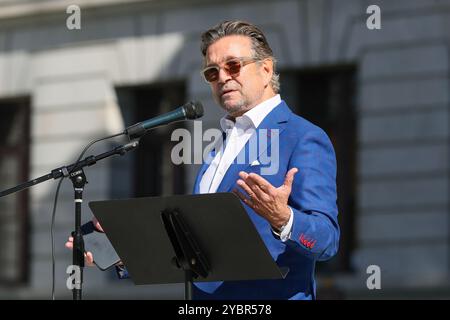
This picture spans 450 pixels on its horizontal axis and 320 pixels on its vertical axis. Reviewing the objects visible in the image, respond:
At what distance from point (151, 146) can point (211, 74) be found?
11779mm

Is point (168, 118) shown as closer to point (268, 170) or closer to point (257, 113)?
point (257, 113)

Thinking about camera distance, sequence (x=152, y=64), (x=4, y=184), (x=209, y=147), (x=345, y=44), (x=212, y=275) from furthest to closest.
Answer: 1. (x=4, y=184)
2. (x=152, y=64)
3. (x=345, y=44)
4. (x=209, y=147)
5. (x=212, y=275)

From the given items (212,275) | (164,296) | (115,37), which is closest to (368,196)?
(164,296)

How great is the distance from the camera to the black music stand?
171 inches

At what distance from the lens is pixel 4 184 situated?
58.5 ft

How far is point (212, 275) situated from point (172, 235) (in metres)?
0.23

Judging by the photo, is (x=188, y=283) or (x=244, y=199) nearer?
(x=244, y=199)

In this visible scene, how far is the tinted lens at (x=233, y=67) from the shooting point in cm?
510

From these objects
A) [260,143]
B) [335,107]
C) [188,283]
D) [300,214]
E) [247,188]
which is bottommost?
[188,283]

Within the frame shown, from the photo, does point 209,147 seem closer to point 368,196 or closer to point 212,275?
point 212,275

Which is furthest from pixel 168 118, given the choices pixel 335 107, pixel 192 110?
pixel 335 107

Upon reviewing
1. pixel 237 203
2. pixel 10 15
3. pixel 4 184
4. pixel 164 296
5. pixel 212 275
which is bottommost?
pixel 164 296

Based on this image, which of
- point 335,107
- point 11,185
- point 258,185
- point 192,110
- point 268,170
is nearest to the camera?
point 258,185

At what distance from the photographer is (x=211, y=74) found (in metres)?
5.14
